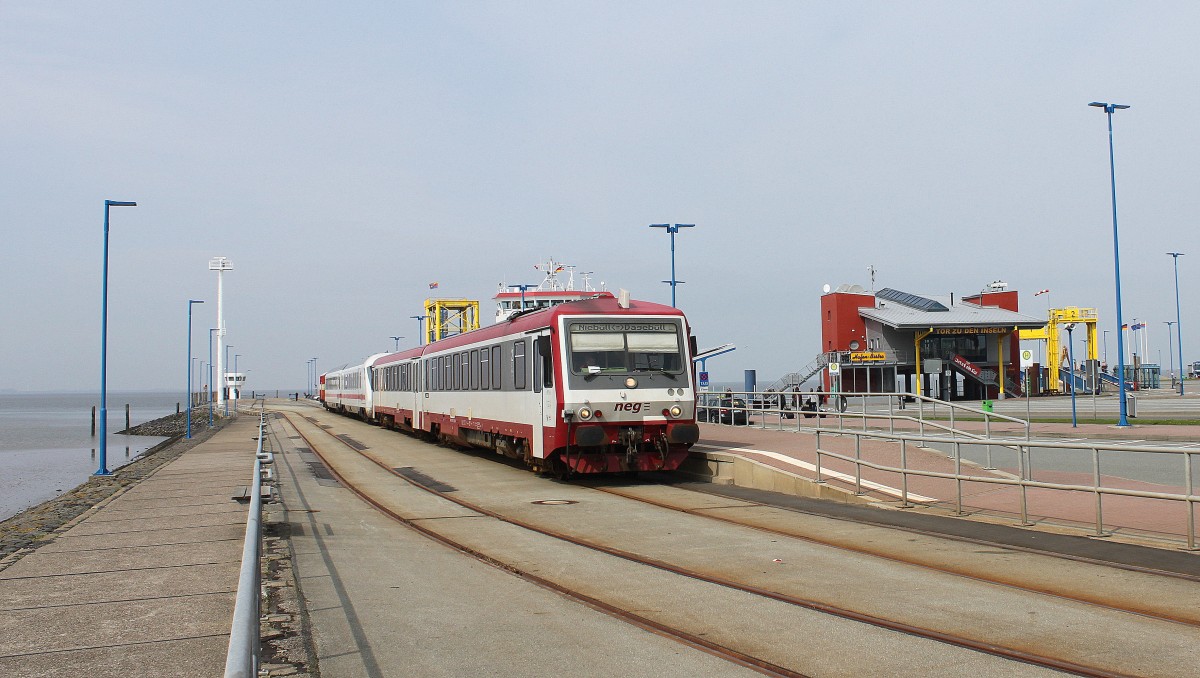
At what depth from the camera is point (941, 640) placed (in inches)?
247

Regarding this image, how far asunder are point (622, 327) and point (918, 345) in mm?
49345

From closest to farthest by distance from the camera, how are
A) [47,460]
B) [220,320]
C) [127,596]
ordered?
[127,596] < [47,460] < [220,320]

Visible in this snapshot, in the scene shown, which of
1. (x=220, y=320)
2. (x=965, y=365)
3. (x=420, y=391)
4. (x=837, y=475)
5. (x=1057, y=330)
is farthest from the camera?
(x=220, y=320)

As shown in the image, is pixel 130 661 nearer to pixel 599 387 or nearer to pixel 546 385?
pixel 599 387

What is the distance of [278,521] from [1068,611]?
886 centimetres

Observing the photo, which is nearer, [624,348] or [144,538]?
[144,538]

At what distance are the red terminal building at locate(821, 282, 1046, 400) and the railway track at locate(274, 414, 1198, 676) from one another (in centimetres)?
5034

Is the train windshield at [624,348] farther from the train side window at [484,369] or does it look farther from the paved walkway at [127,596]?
the paved walkway at [127,596]

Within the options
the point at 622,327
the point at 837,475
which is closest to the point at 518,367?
the point at 622,327

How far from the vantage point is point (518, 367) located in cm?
1848

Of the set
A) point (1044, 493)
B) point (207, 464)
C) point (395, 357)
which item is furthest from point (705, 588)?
point (395, 357)

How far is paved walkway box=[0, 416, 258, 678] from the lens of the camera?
5.77 m

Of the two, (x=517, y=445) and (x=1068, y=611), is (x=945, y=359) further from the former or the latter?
(x=1068, y=611)

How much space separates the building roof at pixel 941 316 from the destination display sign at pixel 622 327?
152 feet
